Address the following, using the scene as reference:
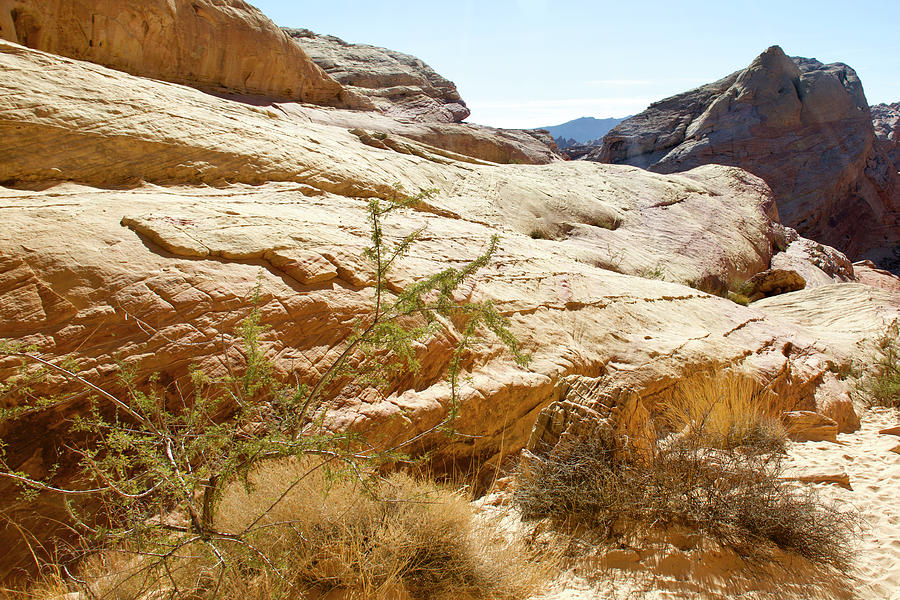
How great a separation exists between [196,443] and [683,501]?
3211mm

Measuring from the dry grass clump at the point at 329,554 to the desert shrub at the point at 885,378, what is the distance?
6.34 metres

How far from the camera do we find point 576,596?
2.96m

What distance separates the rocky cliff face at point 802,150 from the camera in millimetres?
30906

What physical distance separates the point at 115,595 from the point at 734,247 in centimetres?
1432

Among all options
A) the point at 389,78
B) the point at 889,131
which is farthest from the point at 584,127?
the point at 389,78

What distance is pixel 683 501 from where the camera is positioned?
11.5ft

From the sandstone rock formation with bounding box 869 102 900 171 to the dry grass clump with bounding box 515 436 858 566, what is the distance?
44.8 m

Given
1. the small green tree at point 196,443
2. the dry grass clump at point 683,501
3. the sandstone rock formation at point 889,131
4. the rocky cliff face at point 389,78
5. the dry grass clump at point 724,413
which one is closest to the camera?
the small green tree at point 196,443

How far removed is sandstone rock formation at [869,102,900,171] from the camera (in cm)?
3847

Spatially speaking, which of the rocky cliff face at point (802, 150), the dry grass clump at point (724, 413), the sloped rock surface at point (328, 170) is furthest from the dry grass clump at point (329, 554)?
the rocky cliff face at point (802, 150)

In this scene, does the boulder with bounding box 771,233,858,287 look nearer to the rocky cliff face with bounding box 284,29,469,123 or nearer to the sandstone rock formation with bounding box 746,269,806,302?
the sandstone rock formation with bounding box 746,269,806,302

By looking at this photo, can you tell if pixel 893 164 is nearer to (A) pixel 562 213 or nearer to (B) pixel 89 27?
(A) pixel 562 213

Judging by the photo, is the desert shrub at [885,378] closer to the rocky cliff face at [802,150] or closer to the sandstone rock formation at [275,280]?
the sandstone rock formation at [275,280]

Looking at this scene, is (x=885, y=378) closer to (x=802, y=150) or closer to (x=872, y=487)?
(x=872, y=487)
